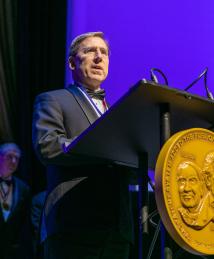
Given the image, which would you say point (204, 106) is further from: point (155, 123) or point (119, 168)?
point (119, 168)

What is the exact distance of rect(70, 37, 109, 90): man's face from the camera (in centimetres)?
188

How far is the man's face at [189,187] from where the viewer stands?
3.88 feet

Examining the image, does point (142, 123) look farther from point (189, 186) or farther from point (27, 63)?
point (27, 63)

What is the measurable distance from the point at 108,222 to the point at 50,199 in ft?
0.67

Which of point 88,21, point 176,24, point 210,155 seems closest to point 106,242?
point 210,155

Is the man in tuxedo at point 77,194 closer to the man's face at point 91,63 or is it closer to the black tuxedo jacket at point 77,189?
the black tuxedo jacket at point 77,189

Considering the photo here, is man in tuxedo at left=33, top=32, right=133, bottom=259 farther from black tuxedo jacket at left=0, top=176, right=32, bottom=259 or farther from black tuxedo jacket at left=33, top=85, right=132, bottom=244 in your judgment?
black tuxedo jacket at left=0, top=176, right=32, bottom=259

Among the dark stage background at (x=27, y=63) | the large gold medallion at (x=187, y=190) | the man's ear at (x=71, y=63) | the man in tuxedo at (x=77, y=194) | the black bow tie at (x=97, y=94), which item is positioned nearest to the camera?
the large gold medallion at (x=187, y=190)

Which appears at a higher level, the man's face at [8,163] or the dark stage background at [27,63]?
the dark stage background at [27,63]

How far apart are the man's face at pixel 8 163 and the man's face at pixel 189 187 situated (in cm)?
305

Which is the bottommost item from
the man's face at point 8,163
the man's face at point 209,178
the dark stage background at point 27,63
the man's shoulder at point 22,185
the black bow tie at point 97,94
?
the man's shoulder at point 22,185

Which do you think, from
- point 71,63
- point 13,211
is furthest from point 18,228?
point 71,63

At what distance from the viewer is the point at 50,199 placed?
161 cm

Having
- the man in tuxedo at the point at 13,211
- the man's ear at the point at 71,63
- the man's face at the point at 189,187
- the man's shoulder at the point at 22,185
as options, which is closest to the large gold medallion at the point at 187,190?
the man's face at the point at 189,187
